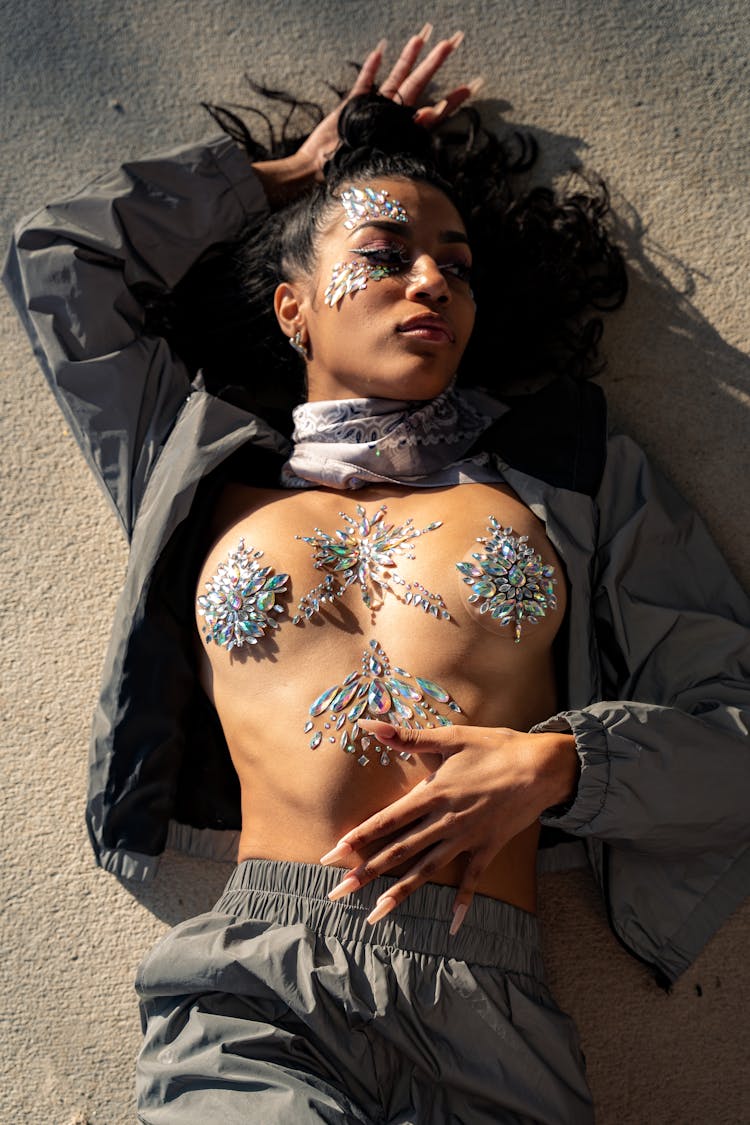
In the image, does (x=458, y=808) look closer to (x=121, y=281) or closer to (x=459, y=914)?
(x=459, y=914)

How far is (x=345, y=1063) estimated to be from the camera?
1.48 metres

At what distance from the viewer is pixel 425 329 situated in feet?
5.73

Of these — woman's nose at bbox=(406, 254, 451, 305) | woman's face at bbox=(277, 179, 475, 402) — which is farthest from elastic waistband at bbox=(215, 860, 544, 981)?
woman's nose at bbox=(406, 254, 451, 305)

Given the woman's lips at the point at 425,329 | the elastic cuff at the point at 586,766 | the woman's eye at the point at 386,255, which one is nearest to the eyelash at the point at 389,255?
the woman's eye at the point at 386,255

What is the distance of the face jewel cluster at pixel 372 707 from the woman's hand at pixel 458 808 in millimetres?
65

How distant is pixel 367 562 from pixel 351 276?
483mm

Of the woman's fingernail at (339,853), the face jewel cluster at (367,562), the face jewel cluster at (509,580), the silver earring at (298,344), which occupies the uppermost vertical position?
the silver earring at (298,344)

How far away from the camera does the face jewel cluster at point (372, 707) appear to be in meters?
1.58

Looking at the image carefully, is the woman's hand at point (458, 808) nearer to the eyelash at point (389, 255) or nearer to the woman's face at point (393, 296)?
the woman's face at point (393, 296)

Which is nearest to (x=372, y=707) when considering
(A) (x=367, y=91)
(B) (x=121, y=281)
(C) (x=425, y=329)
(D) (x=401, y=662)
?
(D) (x=401, y=662)

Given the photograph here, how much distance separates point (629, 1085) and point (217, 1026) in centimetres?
75

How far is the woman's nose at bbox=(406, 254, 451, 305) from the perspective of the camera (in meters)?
1.74

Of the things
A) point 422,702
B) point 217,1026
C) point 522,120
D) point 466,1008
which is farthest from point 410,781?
point 522,120

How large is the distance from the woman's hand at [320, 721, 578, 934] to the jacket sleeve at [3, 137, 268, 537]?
2.33 ft
